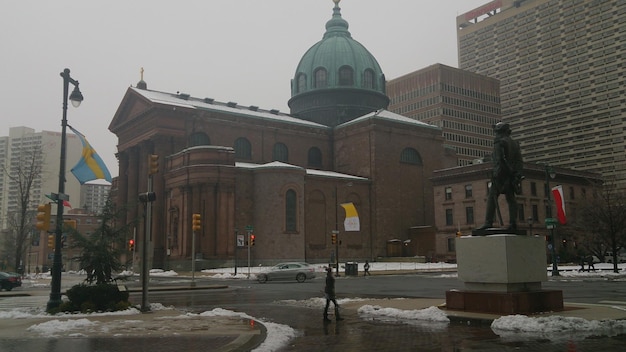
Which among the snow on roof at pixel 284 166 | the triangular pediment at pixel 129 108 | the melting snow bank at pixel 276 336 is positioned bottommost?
the melting snow bank at pixel 276 336

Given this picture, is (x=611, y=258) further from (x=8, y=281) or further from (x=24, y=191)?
(x=24, y=191)

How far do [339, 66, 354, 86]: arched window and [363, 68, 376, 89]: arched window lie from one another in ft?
7.38

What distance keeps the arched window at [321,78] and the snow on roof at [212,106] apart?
19.1 ft

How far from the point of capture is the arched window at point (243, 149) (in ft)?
234

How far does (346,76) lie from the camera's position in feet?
270

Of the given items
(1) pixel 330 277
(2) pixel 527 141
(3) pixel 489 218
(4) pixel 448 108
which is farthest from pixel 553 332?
(2) pixel 527 141

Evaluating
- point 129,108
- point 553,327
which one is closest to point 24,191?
point 129,108

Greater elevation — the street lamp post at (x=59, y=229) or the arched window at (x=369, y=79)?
the arched window at (x=369, y=79)

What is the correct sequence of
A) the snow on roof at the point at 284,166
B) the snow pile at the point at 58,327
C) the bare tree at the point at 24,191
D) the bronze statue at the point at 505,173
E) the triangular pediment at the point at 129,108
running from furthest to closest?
1. the triangular pediment at the point at 129,108
2. the snow on roof at the point at 284,166
3. the bare tree at the point at 24,191
4. the bronze statue at the point at 505,173
5. the snow pile at the point at 58,327

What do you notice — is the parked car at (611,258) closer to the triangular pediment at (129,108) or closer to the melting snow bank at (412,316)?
the triangular pediment at (129,108)

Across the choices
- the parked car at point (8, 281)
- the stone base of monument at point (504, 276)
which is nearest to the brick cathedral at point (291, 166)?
the parked car at point (8, 281)

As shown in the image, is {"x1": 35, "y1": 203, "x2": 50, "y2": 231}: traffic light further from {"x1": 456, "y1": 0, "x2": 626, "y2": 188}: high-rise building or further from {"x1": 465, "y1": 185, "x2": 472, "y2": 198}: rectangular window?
{"x1": 456, "y1": 0, "x2": 626, "y2": 188}: high-rise building

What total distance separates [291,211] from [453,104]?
83736 mm

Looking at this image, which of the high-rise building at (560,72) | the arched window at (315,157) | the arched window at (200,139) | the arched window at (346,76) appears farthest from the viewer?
the high-rise building at (560,72)
